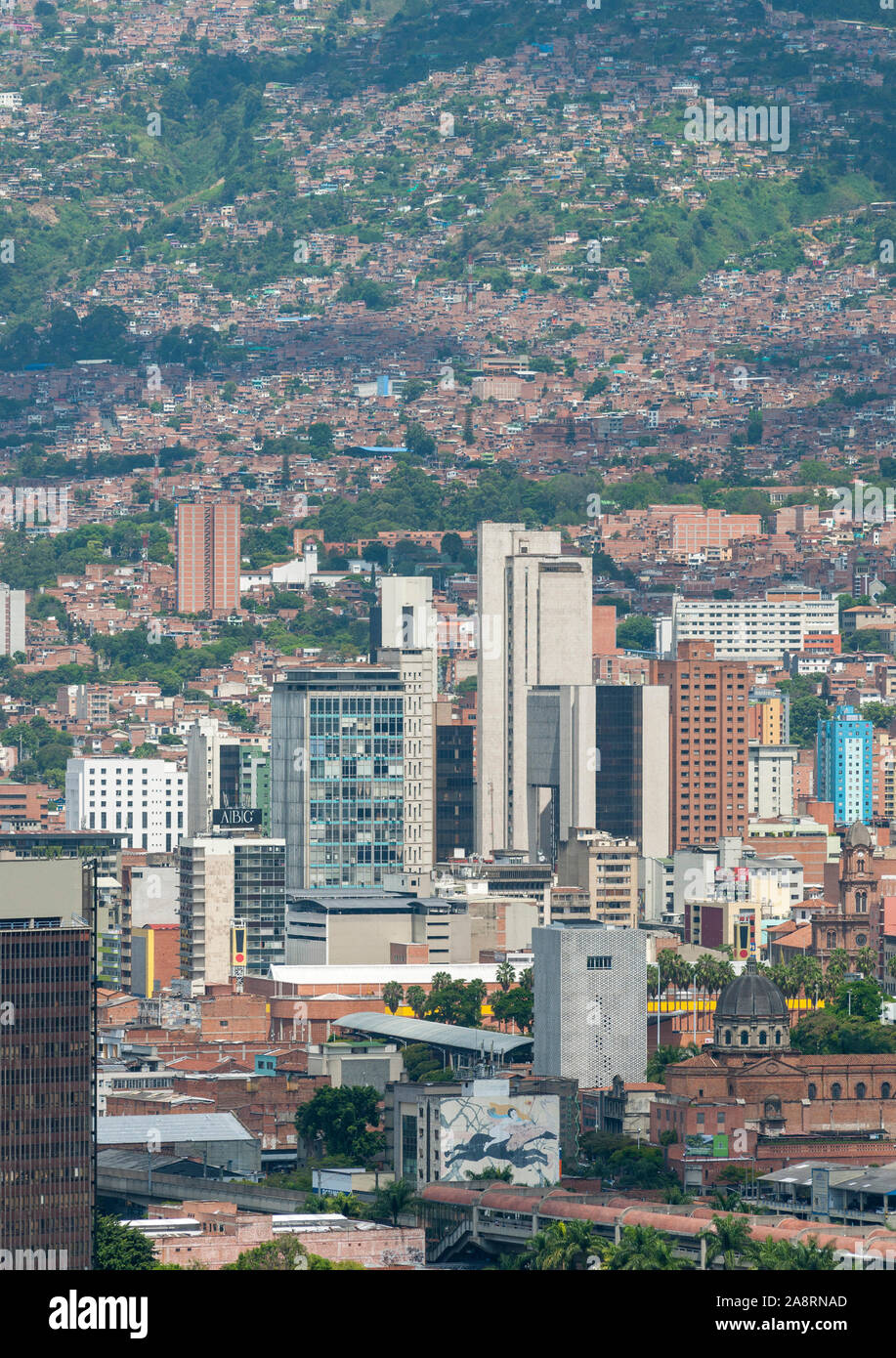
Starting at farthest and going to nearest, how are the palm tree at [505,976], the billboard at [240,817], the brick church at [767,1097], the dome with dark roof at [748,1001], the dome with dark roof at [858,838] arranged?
the billboard at [240,817] < the dome with dark roof at [858,838] < the palm tree at [505,976] < the dome with dark roof at [748,1001] < the brick church at [767,1097]

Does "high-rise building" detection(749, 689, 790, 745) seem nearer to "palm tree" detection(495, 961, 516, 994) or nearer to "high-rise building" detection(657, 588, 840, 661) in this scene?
"high-rise building" detection(657, 588, 840, 661)

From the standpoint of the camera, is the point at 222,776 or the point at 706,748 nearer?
the point at 706,748

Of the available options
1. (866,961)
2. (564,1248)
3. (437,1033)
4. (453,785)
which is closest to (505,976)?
(437,1033)

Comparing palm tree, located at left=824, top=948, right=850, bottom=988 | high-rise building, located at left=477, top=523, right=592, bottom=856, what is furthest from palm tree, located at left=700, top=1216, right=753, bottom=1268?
high-rise building, located at left=477, top=523, right=592, bottom=856

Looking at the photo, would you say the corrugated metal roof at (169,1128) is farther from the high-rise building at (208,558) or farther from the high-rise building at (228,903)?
the high-rise building at (208,558)

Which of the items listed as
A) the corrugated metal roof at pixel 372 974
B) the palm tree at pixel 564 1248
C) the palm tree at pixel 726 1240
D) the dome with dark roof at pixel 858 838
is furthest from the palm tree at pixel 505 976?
the palm tree at pixel 726 1240

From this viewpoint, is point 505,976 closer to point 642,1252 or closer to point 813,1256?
point 642,1252

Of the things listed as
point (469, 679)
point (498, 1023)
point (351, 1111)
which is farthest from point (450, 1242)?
point (469, 679)
